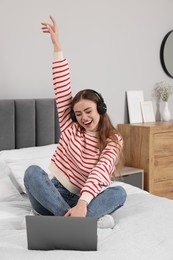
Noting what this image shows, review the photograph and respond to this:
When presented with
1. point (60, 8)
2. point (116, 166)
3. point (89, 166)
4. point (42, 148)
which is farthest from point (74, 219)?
point (60, 8)

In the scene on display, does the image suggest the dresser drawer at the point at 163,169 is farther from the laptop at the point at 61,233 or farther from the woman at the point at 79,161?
the laptop at the point at 61,233

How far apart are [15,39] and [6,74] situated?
260 millimetres

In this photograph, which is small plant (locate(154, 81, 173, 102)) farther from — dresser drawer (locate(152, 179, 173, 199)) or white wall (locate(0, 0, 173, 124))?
dresser drawer (locate(152, 179, 173, 199))

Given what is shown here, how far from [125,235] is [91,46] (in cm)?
211

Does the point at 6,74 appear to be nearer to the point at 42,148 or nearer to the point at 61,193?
the point at 42,148

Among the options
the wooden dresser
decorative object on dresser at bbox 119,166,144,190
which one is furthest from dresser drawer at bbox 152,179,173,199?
decorative object on dresser at bbox 119,166,144,190

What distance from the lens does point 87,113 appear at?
82.7 inches

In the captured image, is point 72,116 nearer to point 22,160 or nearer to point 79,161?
point 79,161

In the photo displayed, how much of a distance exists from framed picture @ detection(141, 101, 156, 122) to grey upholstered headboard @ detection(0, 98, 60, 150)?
40.6 inches

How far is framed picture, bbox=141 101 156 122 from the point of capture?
387cm

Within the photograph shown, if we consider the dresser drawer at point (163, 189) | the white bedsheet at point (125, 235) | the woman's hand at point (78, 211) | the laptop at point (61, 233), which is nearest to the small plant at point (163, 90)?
the dresser drawer at point (163, 189)

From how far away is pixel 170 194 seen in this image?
369 cm

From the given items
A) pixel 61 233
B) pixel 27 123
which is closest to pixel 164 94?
pixel 27 123

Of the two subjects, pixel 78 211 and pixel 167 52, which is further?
pixel 167 52
